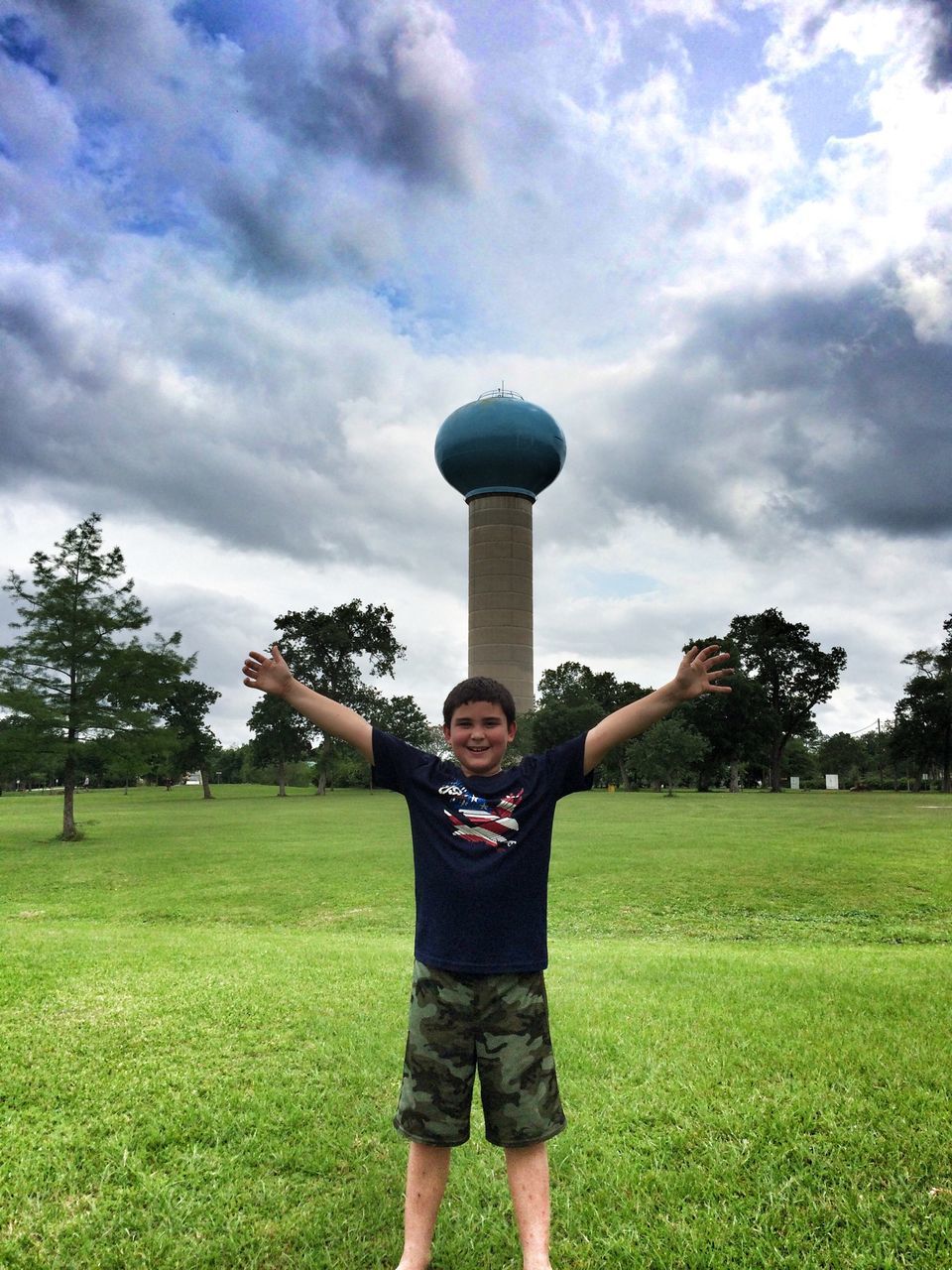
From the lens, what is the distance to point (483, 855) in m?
3.12

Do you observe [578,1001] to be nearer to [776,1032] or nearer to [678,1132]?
[776,1032]

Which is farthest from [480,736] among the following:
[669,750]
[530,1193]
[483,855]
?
[669,750]

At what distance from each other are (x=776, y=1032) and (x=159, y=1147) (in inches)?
156

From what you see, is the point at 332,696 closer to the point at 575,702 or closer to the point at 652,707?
the point at 575,702

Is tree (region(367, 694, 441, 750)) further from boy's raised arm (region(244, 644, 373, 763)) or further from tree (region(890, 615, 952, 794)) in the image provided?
boy's raised arm (region(244, 644, 373, 763))

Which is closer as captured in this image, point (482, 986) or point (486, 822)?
point (482, 986)

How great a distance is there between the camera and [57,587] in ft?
87.4

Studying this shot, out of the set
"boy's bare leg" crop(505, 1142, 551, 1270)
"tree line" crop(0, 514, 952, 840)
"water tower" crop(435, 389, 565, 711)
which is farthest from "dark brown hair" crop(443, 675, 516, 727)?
"water tower" crop(435, 389, 565, 711)

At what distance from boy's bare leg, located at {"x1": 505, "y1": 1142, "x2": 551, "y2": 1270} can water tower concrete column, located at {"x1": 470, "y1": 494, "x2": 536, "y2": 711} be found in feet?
180

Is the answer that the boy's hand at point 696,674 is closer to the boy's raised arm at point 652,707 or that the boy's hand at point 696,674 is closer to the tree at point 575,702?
the boy's raised arm at point 652,707

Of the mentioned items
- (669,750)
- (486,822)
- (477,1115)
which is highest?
(669,750)

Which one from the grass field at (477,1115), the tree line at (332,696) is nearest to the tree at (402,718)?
the tree line at (332,696)

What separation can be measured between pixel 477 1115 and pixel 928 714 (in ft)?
226

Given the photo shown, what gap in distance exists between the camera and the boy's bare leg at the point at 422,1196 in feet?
9.86
